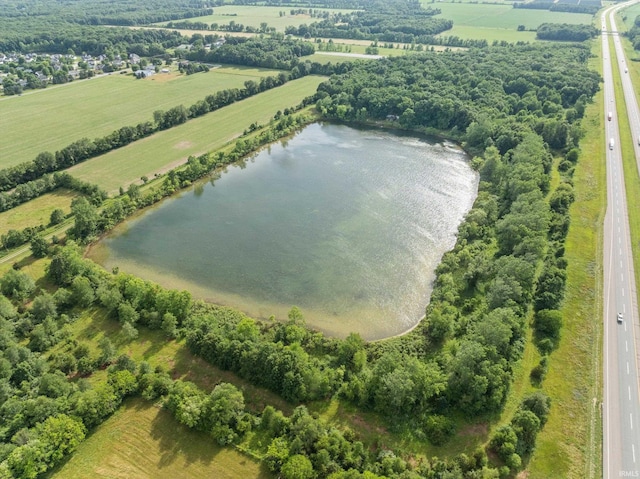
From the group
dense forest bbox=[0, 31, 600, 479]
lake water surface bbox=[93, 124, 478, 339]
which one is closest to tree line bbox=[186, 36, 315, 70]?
lake water surface bbox=[93, 124, 478, 339]

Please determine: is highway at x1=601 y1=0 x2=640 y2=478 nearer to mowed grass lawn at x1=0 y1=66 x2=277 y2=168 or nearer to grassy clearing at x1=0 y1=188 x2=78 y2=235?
grassy clearing at x1=0 y1=188 x2=78 y2=235

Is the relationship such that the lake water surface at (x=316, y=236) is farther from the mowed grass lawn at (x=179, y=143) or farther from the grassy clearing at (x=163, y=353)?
the mowed grass lawn at (x=179, y=143)

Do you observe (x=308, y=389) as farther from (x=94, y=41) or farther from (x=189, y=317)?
(x=94, y=41)

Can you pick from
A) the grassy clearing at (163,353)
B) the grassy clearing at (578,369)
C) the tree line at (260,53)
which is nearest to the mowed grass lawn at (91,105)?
the tree line at (260,53)

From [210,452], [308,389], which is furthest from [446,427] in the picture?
[210,452]

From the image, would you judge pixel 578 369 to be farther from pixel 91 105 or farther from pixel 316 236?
pixel 91 105

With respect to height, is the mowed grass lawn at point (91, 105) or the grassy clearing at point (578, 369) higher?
the mowed grass lawn at point (91, 105)

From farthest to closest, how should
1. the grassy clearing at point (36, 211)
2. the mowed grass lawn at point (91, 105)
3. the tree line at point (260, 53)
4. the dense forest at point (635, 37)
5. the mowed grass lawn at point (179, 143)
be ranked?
1. the dense forest at point (635, 37)
2. the tree line at point (260, 53)
3. the mowed grass lawn at point (91, 105)
4. the mowed grass lawn at point (179, 143)
5. the grassy clearing at point (36, 211)
